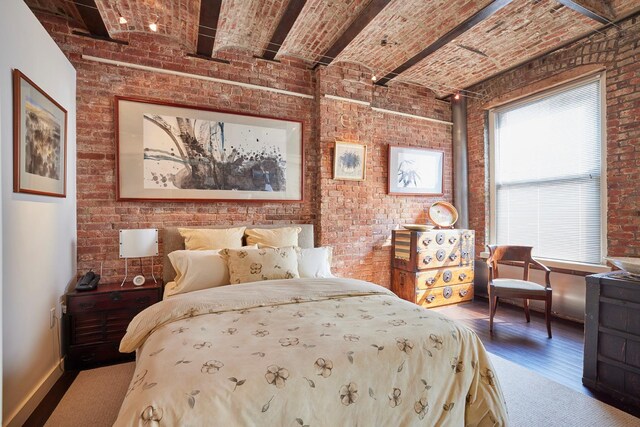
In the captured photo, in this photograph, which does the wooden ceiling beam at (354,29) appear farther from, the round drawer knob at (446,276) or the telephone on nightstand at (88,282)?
the telephone on nightstand at (88,282)

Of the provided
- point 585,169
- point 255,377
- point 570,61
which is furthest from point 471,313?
point 255,377

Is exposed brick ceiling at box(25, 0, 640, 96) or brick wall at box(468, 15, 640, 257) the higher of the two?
exposed brick ceiling at box(25, 0, 640, 96)

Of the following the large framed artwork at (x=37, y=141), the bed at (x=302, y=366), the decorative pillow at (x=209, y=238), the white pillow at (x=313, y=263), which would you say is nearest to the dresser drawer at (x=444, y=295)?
the white pillow at (x=313, y=263)

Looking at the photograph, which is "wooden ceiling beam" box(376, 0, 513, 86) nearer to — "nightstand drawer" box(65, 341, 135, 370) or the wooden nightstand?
the wooden nightstand

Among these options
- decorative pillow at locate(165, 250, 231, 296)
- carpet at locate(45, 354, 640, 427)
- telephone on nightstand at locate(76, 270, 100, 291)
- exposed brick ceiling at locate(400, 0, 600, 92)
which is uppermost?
exposed brick ceiling at locate(400, 0, 600, 92)

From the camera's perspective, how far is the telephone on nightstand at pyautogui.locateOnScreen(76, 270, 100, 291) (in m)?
2.72

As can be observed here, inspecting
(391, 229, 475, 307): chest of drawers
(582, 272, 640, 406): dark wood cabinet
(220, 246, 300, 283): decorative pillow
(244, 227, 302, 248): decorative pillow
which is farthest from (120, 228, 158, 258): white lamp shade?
(582, 272, 640, 406): dark wood cabinet

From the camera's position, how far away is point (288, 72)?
3971mm

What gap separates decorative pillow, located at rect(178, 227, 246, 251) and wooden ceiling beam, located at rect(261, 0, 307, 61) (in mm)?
2185

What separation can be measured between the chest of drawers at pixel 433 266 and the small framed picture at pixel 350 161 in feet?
3.40

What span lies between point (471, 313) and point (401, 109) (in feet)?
10.4

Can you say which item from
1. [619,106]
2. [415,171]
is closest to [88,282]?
[415,171]

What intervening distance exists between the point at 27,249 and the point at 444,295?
4457 mm

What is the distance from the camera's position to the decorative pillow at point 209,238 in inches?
122
